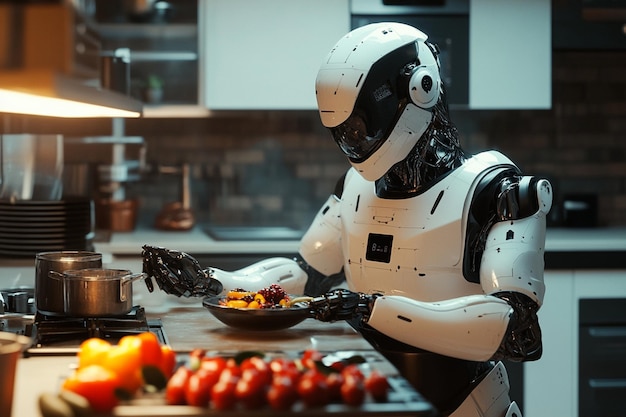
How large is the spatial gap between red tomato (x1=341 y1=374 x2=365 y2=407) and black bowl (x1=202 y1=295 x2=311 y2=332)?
1.77ft

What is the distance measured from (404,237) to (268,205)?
2.16m

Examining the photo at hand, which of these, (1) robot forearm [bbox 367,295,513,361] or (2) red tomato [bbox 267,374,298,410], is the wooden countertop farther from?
(2) red tomato [bbox 267,374,298,410]

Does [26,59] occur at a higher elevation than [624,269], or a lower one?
higher

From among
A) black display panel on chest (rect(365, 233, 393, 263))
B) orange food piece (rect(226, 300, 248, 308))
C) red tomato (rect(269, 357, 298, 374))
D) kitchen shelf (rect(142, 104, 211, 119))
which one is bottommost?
red tomato (rect(269, 357, 298, 374))

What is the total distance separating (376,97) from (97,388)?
1021 millimetres

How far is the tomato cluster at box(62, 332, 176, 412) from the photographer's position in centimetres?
130

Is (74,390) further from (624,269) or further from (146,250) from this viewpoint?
(624,269)

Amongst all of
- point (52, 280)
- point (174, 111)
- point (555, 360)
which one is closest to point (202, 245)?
point (174, 111)

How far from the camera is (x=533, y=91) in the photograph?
3.85m

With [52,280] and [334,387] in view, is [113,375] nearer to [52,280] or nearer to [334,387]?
[334,387]

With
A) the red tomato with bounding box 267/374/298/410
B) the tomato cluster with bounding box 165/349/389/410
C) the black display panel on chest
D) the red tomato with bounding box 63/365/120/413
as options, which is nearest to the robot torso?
the black display panel on chest

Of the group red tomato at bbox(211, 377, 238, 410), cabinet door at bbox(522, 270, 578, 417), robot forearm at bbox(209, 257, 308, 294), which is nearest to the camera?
red tomato at bbox(211, 377, 238, 410)

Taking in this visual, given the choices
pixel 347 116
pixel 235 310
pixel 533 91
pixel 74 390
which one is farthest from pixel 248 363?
pixel 533 91

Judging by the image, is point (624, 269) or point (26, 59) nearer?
point (26, 59)
